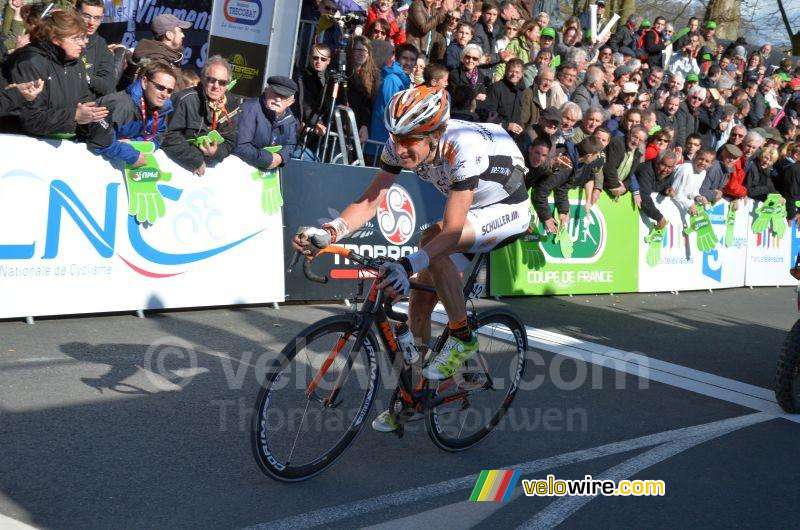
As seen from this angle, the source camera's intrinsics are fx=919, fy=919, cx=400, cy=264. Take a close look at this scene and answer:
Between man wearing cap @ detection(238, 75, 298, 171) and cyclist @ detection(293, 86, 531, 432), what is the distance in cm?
381

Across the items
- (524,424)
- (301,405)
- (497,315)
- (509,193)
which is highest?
(509,193)

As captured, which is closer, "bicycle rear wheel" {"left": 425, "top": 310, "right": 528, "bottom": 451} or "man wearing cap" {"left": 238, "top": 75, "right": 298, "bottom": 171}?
"bicycle rear wheel" {"left": 425, "top": 310, "right": 528, "bottom": 451}

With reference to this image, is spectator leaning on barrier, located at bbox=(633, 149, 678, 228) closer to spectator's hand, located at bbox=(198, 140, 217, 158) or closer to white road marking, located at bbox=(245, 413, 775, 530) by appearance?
white road marking, located at bbox=(245, 413, 775, 530)

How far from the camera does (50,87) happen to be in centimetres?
700

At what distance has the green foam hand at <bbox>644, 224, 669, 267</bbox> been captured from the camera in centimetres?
A: 1315

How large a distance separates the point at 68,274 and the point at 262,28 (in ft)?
15.1

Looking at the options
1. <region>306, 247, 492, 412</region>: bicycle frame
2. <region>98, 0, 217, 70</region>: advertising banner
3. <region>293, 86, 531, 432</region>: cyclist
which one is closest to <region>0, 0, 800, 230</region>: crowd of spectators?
Answer: <region>98, 0, 217, 70</region>: advertising banner

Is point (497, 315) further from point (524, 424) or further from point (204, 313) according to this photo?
point (204, 313)

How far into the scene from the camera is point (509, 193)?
17.3ft

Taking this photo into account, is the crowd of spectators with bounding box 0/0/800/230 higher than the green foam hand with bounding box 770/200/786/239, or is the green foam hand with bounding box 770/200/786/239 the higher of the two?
the crowd of spectators with bounding box 0/0/800/230

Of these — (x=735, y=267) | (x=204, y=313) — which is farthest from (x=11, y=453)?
(x=735, y=267)

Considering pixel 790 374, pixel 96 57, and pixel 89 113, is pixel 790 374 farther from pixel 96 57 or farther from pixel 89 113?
pixel 96 57

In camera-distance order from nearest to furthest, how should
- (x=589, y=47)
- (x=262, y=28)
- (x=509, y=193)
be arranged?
(x=509, y=193)
(x=262, y=28)
(x=589, y=47)

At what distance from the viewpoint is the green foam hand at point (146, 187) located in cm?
777
